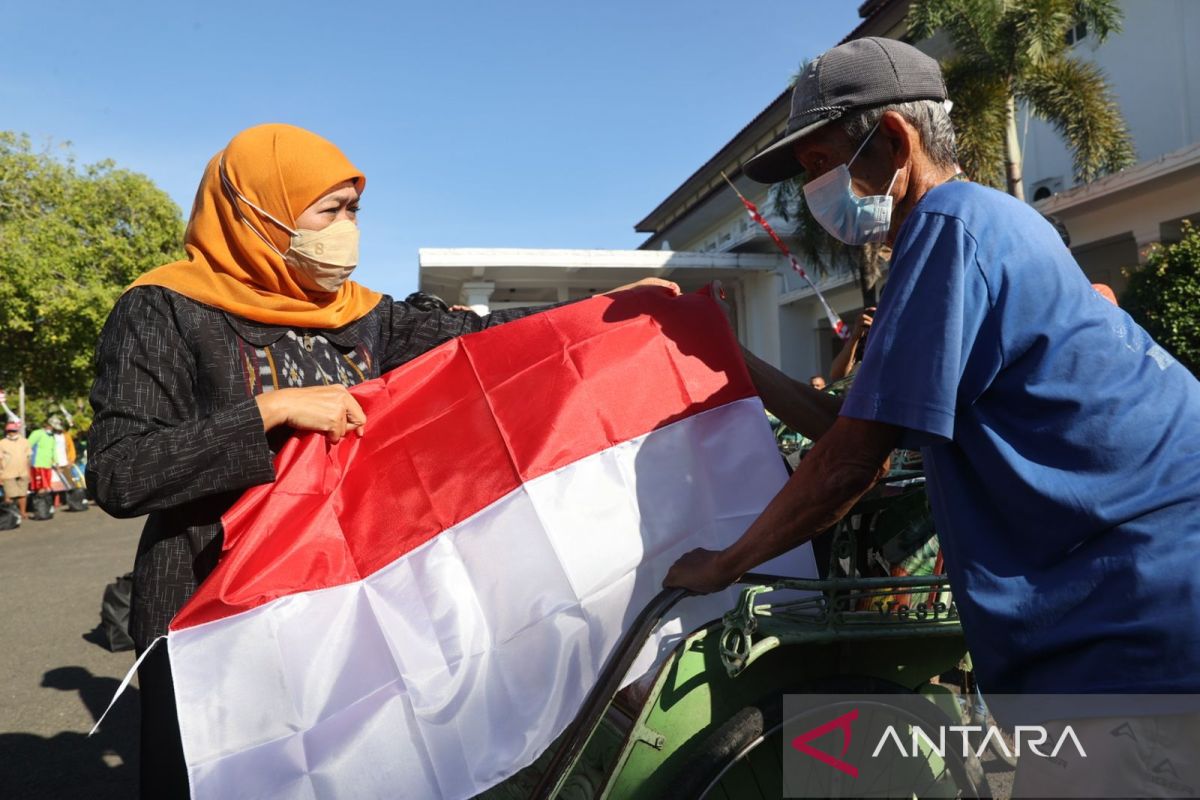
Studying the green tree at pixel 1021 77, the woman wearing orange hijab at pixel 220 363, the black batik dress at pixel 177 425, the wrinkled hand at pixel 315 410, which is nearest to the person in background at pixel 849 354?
the woman wearing orange hijab at pixel 220 363

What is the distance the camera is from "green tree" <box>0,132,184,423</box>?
77.4ft

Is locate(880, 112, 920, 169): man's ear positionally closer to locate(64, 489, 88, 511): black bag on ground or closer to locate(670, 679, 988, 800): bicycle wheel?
locate(670, 679, 988, 800): bicycle wheel

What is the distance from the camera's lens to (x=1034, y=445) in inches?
50.3

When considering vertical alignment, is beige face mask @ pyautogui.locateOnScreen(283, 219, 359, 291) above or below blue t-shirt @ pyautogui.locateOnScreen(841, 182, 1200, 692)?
above

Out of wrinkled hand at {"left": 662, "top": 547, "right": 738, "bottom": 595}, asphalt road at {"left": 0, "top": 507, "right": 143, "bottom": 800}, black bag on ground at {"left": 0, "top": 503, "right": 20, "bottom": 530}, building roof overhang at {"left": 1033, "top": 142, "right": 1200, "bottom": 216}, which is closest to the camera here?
wrinkled hand at {"left": 662, "top": 547, "right": 738, "bottom": 595}

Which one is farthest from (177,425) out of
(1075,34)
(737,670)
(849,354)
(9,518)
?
(1075,34)

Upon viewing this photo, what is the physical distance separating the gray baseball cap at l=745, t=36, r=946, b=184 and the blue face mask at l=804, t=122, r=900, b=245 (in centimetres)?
7

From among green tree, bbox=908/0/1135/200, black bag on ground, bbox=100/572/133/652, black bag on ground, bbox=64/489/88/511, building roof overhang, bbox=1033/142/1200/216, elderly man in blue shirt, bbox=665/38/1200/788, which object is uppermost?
green tree, bbox=908/0/1135/200

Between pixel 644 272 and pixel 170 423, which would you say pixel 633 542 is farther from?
pixel 644 272

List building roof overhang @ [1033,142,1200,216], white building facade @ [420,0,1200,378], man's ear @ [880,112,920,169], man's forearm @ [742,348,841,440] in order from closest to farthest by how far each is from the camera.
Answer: man's ear @ [880,112,920,169] → man's forearm @ [742,348,841,440] → building roof overhang @ [1033,142,1200,216] → white building facade @ [420,0,1200,378]

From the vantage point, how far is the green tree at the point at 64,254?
23.6 metres

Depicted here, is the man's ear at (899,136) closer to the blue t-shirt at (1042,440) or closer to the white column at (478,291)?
the blue t-shirt at (1042,440)

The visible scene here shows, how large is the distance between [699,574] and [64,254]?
28.7 metres

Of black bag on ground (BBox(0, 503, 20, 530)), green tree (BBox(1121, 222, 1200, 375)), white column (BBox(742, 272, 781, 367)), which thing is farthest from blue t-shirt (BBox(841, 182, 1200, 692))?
white column (BBox(742, 272, 781, 367))
